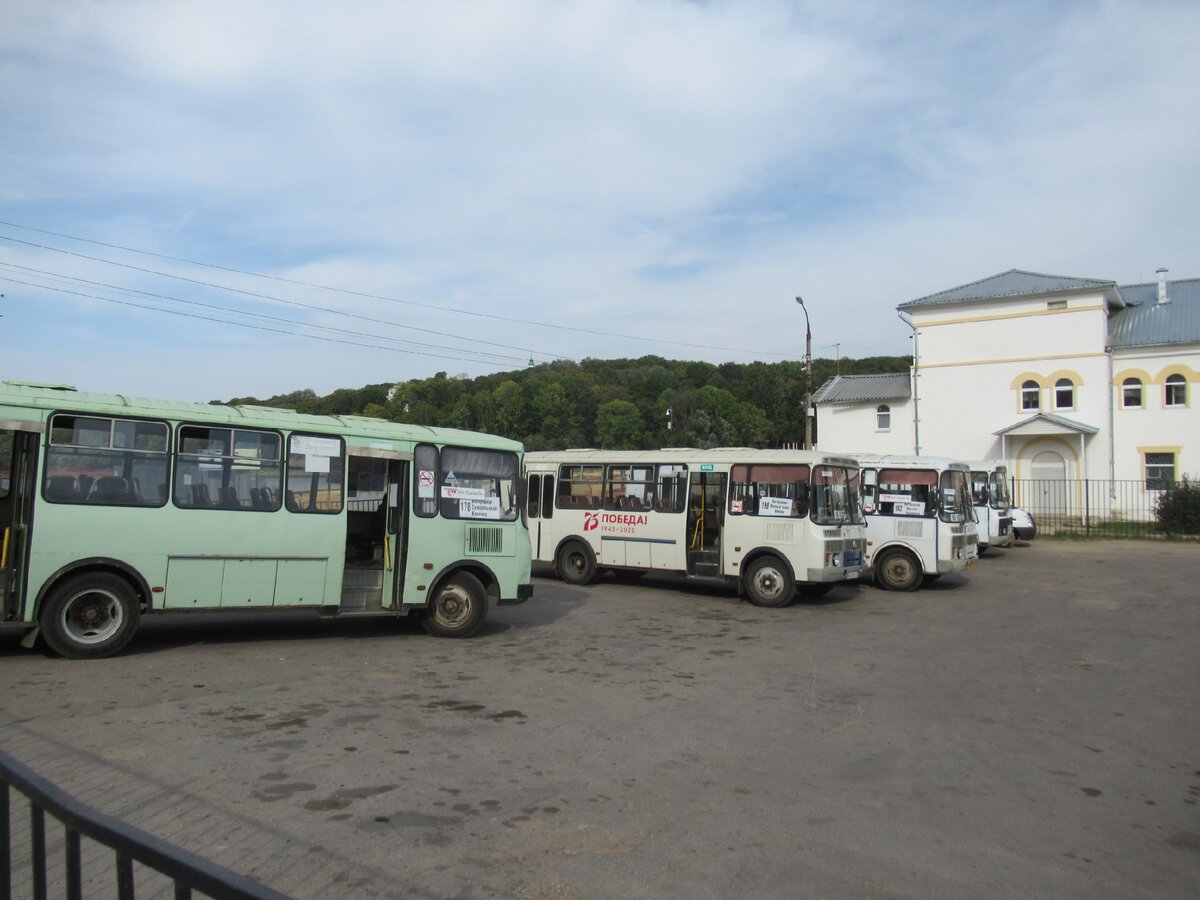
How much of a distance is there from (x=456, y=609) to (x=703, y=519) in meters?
6.62

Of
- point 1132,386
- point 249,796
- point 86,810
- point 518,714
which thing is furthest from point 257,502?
point 1132,386

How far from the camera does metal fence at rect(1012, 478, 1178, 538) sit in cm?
3500

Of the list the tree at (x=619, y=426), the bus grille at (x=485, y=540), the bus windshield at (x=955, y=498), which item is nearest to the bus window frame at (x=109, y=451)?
the bus grille at (x=485, y=540)

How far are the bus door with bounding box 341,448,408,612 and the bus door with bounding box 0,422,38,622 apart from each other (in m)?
3.30

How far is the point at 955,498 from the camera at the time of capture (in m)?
18.3

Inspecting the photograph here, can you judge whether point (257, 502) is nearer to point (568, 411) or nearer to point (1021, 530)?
point (1021, 530)

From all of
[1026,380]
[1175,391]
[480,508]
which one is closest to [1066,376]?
[1026,380]

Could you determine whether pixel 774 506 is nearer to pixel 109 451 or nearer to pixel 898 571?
pixel 898 571

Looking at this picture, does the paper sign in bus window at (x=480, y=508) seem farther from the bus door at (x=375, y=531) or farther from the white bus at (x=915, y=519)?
the white bus at (x=915, y=519)

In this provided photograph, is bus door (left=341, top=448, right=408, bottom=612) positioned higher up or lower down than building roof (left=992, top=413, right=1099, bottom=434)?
lower down

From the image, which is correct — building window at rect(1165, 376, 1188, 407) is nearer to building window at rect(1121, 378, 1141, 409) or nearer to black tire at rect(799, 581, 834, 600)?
building window at rect(1121, 378, 1141, 409)

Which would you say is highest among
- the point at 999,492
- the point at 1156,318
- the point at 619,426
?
the point at 1156,318

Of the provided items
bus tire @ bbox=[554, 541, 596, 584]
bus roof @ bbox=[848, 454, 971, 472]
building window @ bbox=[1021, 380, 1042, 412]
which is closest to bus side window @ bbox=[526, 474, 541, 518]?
bus tire @ bbox=[554, 541, 596, 584]

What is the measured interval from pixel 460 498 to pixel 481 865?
7.35 metres
